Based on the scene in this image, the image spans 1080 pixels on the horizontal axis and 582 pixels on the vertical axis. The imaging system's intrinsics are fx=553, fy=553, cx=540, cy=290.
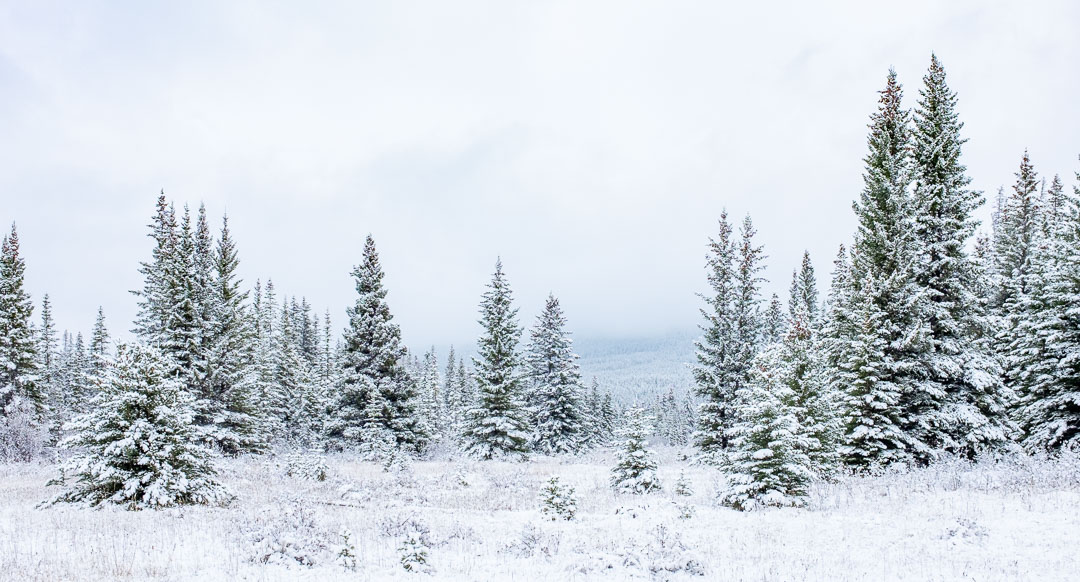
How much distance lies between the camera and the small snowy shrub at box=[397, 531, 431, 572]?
28.9 ft

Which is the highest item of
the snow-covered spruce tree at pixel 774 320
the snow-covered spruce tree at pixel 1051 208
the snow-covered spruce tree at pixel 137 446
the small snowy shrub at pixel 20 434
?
the snow-covered spruce tree at pixel 1051 208

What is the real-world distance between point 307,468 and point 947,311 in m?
22.3

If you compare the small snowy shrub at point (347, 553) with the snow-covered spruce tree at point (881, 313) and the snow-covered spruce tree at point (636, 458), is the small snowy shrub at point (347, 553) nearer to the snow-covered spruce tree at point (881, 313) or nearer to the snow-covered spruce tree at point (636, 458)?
the snow-covered spruce tree at point (636, 458)

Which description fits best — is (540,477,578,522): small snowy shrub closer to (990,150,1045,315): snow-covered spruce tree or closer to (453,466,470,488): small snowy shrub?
(453,466,470,488): small snowy shrub

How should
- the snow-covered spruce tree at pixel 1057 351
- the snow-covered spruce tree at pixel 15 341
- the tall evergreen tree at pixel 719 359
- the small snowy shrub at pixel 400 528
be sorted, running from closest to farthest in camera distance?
the small snowy shrub at pixel 400 528
the snow-covered spruce tree at pixel 1057 351
the tall evergreen tree at pixel 719 359
the snow-covered spruce tree at pixel 15 341

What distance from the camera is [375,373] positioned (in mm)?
31969

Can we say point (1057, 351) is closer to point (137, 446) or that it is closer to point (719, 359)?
point (719, 359)

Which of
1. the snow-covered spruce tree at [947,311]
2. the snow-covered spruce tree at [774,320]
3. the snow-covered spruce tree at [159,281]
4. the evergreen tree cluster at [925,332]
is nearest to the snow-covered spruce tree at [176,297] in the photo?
the snow-covered spruce tree at [159,281]

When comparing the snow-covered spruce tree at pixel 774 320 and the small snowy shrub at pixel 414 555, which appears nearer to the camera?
the small snowy shrub at pixel 414 555

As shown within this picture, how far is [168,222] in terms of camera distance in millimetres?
31766

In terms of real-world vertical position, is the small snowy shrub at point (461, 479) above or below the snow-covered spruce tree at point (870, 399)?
below

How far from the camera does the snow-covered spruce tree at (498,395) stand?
32375mm

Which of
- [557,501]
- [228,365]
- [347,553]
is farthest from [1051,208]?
[228,365]

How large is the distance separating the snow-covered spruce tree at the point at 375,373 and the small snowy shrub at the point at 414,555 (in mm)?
23160
